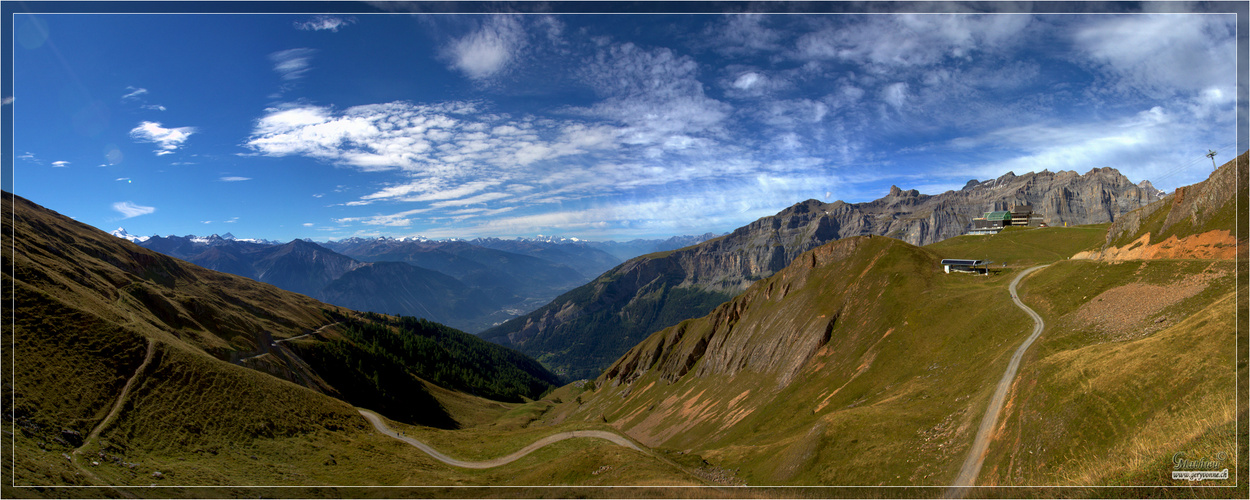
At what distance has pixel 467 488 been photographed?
44344 mm

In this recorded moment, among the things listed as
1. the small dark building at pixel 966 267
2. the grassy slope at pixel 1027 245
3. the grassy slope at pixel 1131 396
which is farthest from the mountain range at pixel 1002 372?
the grassy slope at pixel 1027 245

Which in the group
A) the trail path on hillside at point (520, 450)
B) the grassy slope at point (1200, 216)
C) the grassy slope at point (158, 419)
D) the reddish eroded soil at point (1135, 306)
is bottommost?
the trail path on hillside at point (520, 450)

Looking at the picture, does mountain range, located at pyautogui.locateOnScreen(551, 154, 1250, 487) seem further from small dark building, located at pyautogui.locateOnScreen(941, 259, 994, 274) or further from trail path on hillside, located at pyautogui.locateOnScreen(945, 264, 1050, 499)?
small dark building, located at pyautogui.locateOnScreen(941, 259, 994, 274)

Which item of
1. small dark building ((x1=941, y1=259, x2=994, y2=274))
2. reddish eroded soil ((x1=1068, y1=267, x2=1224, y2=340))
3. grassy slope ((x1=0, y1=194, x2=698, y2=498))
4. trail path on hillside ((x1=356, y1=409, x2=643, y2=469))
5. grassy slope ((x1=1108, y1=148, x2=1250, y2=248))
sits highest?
grassy slope ((x1=1108, y1=148, x2=1250, y2=248))

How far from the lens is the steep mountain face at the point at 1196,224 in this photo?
3466cm

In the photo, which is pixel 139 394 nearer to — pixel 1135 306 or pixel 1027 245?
pixel 1135 306

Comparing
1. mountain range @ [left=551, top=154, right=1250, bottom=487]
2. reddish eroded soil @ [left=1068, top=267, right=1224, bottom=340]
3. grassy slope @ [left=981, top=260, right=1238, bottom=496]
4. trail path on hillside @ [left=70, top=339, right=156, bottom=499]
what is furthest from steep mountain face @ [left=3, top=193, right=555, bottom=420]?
reddish eroded soil @ [left=1068, top=267, right=1224, bottom=340]

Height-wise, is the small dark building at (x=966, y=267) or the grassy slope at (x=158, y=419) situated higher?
the small dark building at (x=966, y=267)

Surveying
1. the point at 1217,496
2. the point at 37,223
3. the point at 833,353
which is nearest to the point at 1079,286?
the point at 833,353

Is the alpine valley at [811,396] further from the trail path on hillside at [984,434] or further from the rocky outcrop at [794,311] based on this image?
the rocky outcrop at [794,311]

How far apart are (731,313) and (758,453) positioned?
264 feet

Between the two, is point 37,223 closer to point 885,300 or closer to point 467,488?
point 467,488

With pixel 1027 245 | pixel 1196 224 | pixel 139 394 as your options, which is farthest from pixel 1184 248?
pixel 139 394

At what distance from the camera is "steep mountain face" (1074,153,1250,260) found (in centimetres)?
3466
